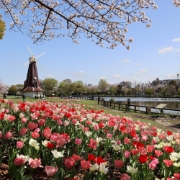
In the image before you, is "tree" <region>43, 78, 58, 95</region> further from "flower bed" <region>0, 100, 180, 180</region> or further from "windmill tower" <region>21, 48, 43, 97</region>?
"flower bed" <region>0, 100, 180, 180</region>

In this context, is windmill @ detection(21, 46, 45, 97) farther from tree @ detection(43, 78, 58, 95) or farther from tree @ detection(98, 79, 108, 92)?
tree @ detection(98, 79, 108, 92)

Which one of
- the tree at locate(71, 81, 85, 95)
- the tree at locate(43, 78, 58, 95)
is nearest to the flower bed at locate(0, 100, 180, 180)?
the tree at locate(43, 78, 58, 95)

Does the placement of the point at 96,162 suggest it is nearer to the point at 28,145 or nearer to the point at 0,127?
the point at 28,145

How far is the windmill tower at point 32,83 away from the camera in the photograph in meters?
42.9

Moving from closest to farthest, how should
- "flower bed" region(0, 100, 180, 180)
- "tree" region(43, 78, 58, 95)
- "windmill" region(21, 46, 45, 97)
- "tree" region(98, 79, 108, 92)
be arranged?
"flower bed" region(0, 100, 180, 180), "windmill" region(21, 46, 45, 97), "tree" region(43, 78, 58, 95), "tree" region(98, 79, 108, 92)

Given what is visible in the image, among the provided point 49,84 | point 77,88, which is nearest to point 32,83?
point 49,84

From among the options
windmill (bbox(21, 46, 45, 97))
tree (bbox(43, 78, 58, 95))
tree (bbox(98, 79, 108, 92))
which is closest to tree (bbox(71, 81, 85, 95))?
tree (bbox(43, 78, 58, 95))

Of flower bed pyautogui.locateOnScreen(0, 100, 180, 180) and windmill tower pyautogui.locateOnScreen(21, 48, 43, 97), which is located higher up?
windmill tower pyautogui.locateOnScreen(21, 48, 43, 97)

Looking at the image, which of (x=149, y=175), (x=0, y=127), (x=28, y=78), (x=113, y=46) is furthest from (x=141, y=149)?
(x=28, y=78)

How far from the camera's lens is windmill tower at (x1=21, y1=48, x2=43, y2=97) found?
4288cm

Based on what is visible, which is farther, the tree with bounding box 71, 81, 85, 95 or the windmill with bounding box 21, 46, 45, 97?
the tree with bounding box 71, 81, 85, 95

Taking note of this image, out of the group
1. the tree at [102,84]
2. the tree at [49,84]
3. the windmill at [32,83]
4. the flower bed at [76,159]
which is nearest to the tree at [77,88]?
the tree at [49,84]

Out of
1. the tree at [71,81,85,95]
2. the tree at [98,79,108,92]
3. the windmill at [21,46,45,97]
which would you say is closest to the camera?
the windmill at [21,46,45,97]

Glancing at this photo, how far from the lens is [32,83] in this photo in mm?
43312
